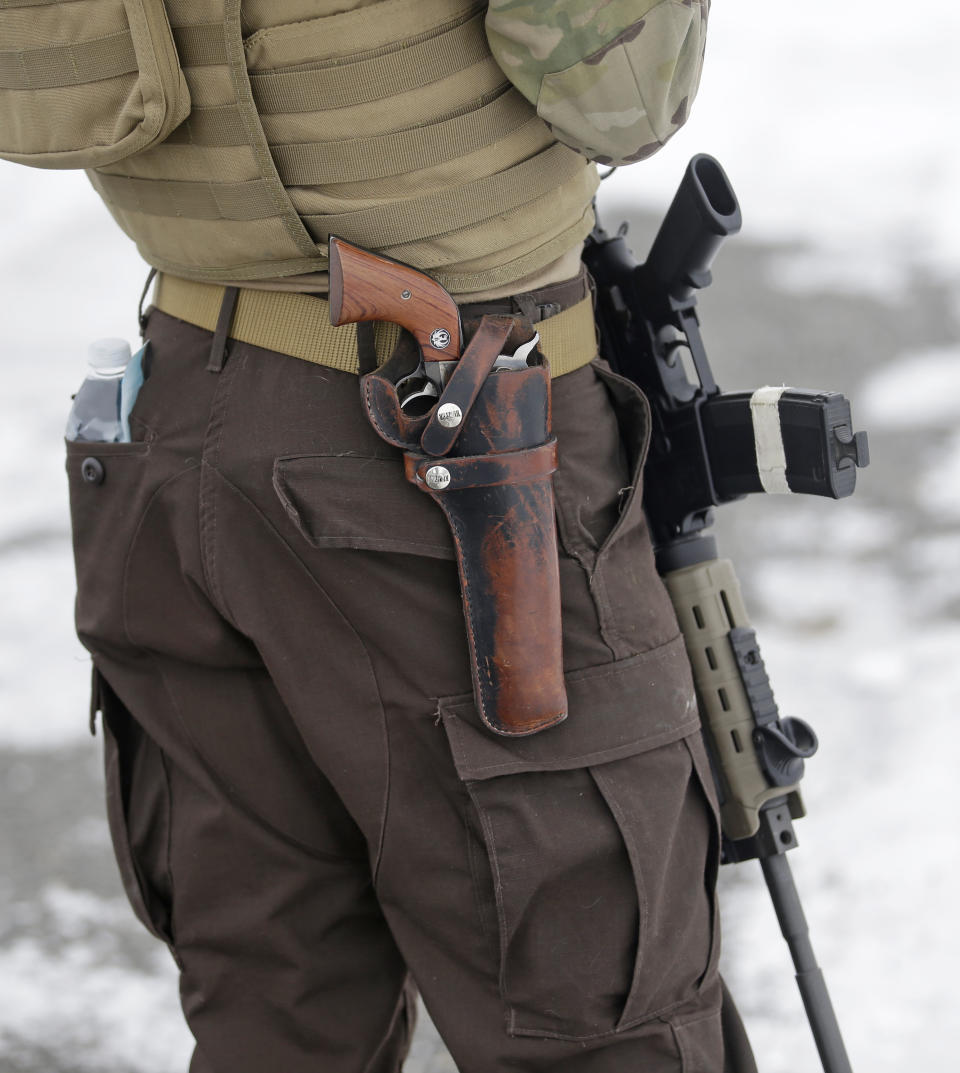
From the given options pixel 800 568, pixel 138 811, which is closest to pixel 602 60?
pixel 138 811

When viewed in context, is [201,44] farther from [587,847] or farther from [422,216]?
[587,847]

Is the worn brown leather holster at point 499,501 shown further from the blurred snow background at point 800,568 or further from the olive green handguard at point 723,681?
the blurred snow background at point 800,568

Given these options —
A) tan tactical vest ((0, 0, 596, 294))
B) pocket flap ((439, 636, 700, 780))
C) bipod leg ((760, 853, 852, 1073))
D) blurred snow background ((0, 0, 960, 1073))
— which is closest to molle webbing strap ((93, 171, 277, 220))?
tan tactical vest ((0, 0, 596, 294))

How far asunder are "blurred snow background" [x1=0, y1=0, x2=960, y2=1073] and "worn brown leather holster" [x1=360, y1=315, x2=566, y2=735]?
1203mm

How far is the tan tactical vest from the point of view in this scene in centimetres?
117

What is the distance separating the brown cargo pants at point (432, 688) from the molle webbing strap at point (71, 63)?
0.28m

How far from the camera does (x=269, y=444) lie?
4.16 ft

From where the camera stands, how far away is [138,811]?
5.20 ft

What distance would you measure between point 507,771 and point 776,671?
1.92 meters

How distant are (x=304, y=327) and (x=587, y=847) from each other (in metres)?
0.59

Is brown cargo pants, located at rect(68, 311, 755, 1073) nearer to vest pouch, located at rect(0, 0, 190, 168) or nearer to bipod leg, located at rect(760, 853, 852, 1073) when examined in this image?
vest pouch, located at rect(0, 0, 190, 168)

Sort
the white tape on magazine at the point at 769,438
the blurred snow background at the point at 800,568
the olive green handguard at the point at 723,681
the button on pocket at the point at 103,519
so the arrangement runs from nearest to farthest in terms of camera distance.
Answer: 1. the button on pocket at the point at 103,519
2. the white tape on magazine at the point at 769,438
3. the olive green handguard at the point at 723,681
4. the blurred snow background at the point at 800,568

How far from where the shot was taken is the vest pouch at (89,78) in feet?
3.83

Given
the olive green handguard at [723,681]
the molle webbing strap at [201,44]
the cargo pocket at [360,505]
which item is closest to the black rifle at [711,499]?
the olive green handguard at [723,681]
